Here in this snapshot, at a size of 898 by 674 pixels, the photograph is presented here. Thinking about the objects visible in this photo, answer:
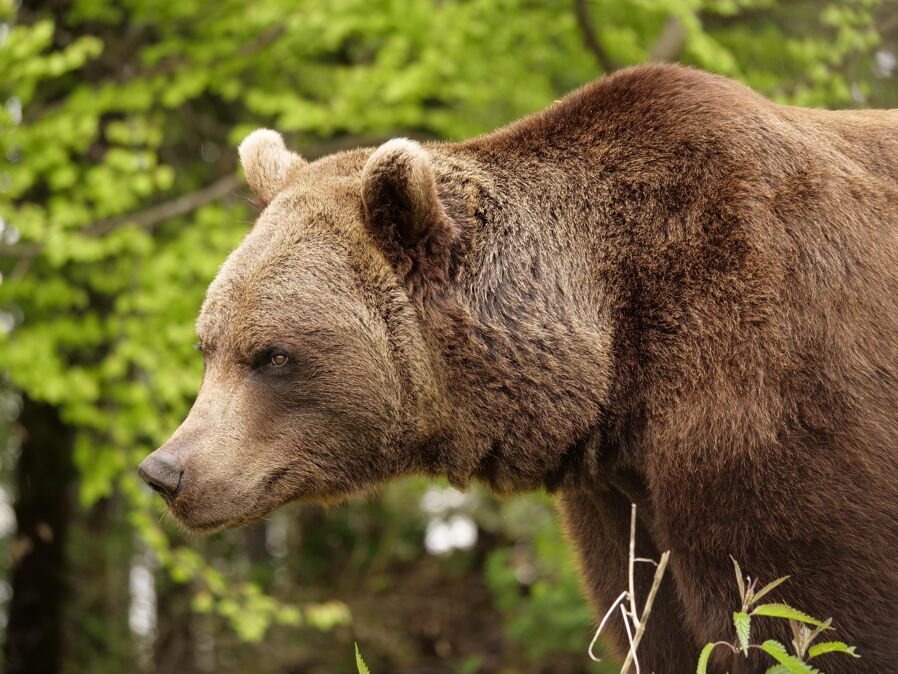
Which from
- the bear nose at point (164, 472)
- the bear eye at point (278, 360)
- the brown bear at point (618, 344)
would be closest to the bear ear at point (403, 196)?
the brown bear at point (618, 344)

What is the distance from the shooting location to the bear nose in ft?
12.8

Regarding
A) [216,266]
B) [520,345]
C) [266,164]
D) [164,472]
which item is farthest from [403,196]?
[216,266]

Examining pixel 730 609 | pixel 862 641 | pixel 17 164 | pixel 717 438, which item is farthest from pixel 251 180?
pixel 17 164

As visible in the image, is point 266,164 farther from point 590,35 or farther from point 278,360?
point 590,35

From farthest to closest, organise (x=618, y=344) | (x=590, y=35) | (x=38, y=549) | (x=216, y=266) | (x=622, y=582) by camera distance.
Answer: (x=38, y=549)
(x=590, y=35)
(x=216, y=266)
(x=622, y=582)
(x=618, y=344)

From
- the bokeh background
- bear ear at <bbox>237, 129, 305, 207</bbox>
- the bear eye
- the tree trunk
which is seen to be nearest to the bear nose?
the bear eye

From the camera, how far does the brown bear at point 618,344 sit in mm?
3615

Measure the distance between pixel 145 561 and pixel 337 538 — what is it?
108 inches

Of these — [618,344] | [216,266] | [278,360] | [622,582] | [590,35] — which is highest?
[618,344]

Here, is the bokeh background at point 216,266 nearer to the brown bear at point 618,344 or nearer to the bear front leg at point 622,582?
the bear front leg at point 622,582

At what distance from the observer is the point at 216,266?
29.9 ft

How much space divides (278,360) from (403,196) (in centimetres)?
76

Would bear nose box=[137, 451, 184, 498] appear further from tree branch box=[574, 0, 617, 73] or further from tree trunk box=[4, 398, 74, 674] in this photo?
tree trunk box=[4, 398, 74, 674]

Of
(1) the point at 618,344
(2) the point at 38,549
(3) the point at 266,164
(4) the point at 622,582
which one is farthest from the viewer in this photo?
(2) the point at 38,549
